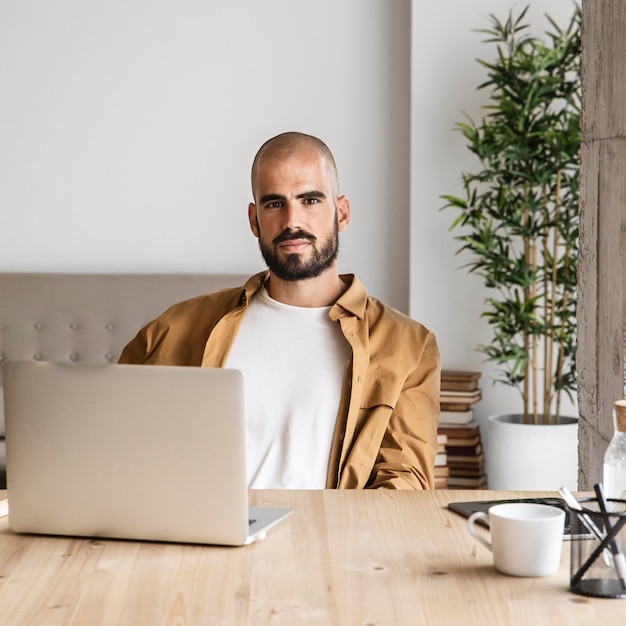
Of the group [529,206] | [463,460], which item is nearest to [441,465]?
[463,460]

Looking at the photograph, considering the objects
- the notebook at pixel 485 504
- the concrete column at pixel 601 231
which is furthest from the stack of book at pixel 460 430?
the notebook at pixel 485 504

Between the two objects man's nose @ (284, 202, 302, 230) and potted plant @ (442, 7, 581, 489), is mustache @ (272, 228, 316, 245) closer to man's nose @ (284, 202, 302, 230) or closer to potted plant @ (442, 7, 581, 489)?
man's nose @ (284, 202, 302, 230)

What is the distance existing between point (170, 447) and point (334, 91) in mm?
2840

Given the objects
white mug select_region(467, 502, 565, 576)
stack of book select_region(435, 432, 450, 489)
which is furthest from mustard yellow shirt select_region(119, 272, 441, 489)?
stack of book select_region(435, 432, 450, 489)

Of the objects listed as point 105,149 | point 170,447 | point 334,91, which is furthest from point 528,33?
point 170,447

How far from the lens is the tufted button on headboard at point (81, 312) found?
11.9 ft

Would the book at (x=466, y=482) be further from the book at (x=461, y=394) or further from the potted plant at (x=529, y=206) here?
the book at (x=461, y=394)

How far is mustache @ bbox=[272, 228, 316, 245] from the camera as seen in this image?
2168 millimetres

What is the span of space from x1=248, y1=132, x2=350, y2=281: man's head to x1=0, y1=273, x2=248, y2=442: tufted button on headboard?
147 cm

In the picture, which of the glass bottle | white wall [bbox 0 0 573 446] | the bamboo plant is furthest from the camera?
white wall [bbox 0 0 573 446]

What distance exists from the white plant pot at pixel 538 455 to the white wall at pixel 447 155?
0.37 meters

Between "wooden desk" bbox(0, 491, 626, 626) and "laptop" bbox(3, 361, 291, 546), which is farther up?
"laptop" bbox(3, 361, 291, 546)

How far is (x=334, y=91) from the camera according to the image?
152 inches

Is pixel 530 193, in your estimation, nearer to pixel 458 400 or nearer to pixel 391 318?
pixel 458 400
